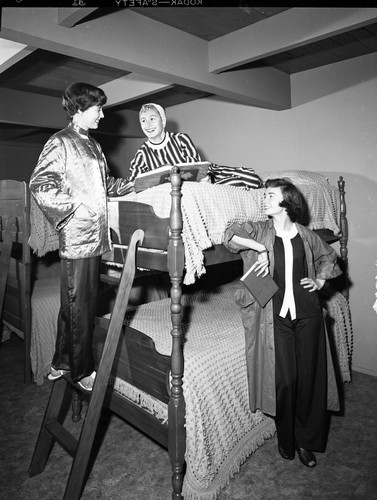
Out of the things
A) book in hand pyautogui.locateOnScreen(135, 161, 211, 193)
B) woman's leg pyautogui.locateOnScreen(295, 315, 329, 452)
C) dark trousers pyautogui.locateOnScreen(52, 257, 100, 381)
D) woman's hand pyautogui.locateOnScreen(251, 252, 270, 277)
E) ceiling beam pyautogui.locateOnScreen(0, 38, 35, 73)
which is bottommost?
woman's leg pyautogui.locateOnScreen(295, 315, 329, 452)

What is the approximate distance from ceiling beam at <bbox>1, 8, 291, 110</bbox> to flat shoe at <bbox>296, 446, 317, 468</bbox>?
2.43 meters

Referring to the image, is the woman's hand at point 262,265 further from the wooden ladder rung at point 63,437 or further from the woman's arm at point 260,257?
the wooden ladder rung at point 63,437

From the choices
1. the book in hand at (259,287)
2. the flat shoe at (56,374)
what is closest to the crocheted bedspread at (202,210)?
the book in hand at (259,287)

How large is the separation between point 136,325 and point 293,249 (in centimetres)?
105

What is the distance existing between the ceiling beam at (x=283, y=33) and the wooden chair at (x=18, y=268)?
73.8 inches

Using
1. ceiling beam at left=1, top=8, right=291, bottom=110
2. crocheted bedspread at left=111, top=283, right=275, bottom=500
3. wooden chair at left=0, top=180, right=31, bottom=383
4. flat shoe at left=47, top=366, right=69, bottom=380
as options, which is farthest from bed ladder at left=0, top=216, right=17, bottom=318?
ceiling beam at left=1, top=8, right=291, bottom=110

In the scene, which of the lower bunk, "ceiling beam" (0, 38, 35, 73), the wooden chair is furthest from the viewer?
the wooden chair

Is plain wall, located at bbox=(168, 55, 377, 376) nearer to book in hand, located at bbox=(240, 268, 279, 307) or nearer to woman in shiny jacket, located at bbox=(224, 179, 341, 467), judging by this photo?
woman in shiny jacket, located at bbox=(224, 179, 341, 467)

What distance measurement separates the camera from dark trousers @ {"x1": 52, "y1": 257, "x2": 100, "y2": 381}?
187cm

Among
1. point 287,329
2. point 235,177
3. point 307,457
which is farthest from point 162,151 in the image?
point 307,457

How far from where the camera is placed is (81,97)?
6.05 feet

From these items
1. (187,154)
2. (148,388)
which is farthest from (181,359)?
(187,154)

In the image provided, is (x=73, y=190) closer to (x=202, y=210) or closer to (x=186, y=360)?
(x=202, y=210)

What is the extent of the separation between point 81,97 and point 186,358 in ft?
4.57
